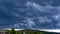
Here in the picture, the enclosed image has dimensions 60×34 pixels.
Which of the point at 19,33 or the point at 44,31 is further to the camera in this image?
the point at 44,31

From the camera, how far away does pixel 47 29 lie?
18.1 m

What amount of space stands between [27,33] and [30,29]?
64cm

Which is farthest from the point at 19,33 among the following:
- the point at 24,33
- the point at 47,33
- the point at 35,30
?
the point at 47,33

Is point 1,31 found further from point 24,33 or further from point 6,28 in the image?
point 24,33

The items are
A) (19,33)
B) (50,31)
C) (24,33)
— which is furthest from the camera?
(50,31)

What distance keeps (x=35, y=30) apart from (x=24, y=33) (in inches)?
55.9

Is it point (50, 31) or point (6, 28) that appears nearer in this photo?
point (6, 28)

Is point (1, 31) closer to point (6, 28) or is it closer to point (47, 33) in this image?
point (6, 28)

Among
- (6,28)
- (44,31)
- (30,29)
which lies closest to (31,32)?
(30,29)

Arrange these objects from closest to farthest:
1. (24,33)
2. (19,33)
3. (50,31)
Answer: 1. (19,33)
2. (24,33)
3. (50,31)

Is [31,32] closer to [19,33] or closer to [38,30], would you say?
[38,30]

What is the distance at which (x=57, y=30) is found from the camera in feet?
60.0

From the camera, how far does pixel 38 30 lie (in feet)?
57.6

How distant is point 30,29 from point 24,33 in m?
0.97
